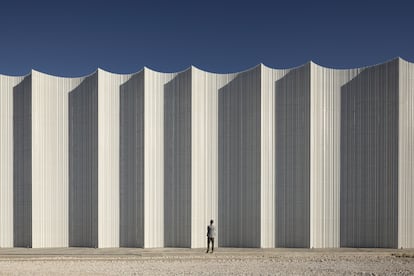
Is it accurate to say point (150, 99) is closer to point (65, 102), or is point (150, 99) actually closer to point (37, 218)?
point (65, 102)

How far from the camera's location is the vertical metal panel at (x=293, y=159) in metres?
19.8

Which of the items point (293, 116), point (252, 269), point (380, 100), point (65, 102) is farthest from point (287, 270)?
point (65, 102)

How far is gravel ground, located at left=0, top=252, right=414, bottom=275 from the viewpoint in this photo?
14055 mm

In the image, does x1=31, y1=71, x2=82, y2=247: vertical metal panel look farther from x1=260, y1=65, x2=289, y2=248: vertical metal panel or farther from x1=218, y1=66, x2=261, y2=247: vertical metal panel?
x1=260, y1=65, x2=289, y2=248: vertical metal panel

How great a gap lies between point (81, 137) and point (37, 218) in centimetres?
429

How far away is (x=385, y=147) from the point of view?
1928cm

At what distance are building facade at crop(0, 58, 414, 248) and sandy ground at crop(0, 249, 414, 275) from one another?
4.71 ft

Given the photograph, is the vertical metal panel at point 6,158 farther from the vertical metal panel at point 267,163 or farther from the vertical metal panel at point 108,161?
the vertical metal panel at point 267,163

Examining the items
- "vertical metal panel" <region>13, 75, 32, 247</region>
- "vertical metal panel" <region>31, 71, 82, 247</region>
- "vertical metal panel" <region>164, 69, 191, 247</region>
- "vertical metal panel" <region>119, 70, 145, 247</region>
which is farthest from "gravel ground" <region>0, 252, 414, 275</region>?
"vertical metal panel" <region>13, 75, 32, 247</region>

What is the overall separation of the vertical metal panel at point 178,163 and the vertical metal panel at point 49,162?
4.83m

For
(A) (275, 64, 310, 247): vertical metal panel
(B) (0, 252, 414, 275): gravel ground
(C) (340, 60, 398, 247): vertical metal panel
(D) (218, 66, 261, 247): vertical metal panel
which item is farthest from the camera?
(D) (218, 66, 261, 247): vertical metal panel

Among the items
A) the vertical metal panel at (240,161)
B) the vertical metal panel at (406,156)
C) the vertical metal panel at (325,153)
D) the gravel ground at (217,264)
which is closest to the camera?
the gravel ground at (217,264)

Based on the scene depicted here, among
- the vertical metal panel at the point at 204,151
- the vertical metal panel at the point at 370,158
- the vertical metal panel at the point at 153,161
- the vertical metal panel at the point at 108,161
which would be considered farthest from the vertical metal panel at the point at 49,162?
the vertical metal panel at the point at 370,158

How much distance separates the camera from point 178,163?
67.5 feet
